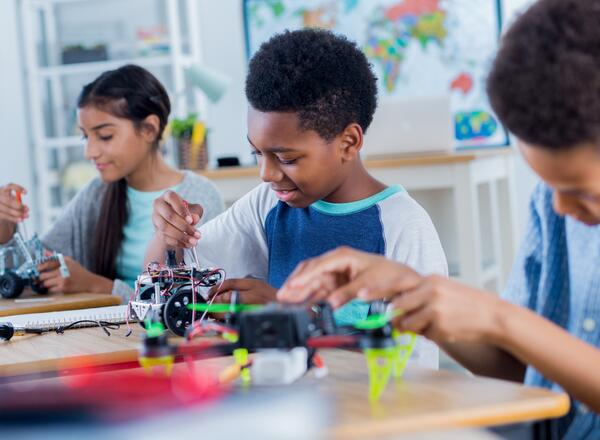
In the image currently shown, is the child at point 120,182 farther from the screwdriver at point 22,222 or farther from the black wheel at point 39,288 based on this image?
the black wheel at point 39,288

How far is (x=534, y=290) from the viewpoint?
1.25m

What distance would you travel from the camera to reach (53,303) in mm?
1990

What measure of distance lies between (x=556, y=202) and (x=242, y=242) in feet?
2.97

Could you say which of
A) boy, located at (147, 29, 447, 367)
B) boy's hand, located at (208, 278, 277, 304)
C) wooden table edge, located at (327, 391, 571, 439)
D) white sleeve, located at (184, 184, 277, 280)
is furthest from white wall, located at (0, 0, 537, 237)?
wooden table edge, located at (327, 391, 571, 439)

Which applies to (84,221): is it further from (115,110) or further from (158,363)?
(158,363)

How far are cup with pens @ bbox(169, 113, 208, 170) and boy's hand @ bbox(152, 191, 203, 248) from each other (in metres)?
2.19

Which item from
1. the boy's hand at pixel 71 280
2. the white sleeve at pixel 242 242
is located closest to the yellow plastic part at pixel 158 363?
the white sleeve at pixel 242 242

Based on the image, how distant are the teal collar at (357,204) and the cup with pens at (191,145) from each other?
7.43 ft

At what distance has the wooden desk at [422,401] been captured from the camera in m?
0.84

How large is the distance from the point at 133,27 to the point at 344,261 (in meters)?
4.45

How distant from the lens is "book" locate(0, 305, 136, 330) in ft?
5.46

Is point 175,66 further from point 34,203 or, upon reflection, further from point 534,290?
point 534,290

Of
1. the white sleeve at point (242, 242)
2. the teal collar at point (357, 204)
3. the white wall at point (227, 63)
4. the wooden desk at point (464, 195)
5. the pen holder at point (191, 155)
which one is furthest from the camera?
the white wall at point (227, 63)

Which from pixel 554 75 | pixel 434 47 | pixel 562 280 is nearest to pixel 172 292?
pixel 562 280
